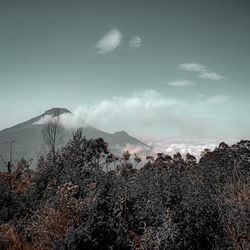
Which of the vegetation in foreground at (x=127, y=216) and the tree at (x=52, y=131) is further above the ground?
the tree at (x=52, y=131)

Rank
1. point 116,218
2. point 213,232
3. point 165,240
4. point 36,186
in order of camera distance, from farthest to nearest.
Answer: point 36,186 < point 213,232 < point 116,218 < point 165,240

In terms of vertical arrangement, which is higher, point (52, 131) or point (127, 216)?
point (52, 131)

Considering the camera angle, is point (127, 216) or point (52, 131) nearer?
point (127, 216)

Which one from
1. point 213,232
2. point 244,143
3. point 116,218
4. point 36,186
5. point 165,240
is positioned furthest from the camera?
point 244,143

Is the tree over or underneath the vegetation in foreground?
over

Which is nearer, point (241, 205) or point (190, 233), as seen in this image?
point (241, 205)

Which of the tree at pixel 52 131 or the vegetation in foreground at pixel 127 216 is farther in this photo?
the tree at pixel 52 131

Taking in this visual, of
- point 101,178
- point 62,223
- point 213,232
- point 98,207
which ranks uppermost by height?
point 101,178

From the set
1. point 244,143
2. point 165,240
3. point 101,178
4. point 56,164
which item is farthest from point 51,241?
point 244,143

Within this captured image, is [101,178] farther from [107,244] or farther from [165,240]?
[165,240]

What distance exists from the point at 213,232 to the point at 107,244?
6.69ft

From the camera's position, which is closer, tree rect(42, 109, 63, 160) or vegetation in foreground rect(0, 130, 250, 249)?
vegetation in foreground rect(0, 130, 250, 249)

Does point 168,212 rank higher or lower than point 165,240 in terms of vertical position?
higher

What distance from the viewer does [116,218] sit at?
156 inches
